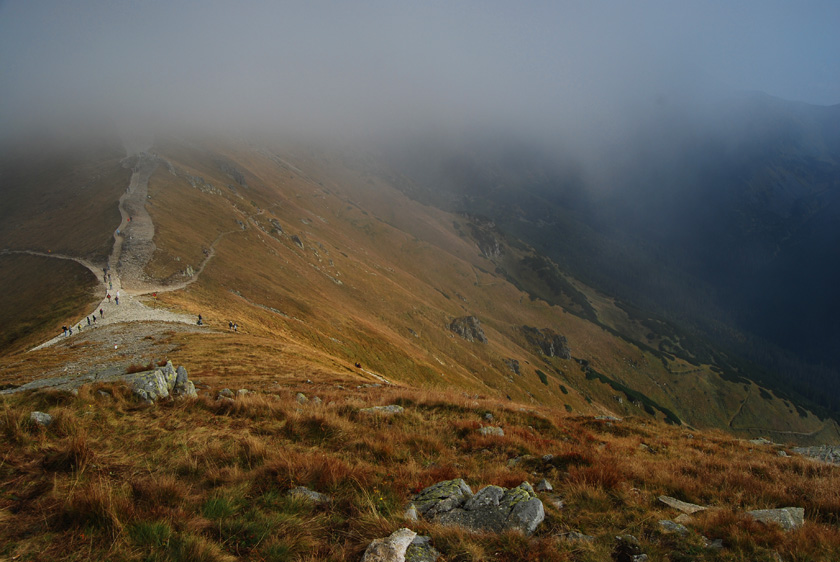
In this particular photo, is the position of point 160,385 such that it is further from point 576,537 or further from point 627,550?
point 627,550

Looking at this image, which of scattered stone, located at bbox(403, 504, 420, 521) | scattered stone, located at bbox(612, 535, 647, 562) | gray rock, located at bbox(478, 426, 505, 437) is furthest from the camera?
gray rock, located at bbox(478, 426, 505, 437)

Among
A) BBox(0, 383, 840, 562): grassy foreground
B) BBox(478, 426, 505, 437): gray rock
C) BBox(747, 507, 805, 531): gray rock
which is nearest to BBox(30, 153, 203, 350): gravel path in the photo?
BBox(0, 383, 840, 562): grassy foreground

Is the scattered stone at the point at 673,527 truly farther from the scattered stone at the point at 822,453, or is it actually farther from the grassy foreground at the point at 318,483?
the scattered stone at the point at 822,453

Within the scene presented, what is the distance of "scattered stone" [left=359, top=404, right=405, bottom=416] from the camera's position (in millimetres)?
11056

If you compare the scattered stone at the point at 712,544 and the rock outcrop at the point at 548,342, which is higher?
the scattered stone at the point at 712,544

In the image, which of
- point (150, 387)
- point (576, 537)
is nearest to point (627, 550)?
point (576, 537)

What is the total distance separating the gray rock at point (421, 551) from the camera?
14.2ft

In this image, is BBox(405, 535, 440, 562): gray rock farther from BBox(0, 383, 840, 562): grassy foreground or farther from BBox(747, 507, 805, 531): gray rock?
BBox(747, 507, 805, 531): gray rock

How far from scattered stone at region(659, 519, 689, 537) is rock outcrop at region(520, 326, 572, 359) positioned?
118 meters

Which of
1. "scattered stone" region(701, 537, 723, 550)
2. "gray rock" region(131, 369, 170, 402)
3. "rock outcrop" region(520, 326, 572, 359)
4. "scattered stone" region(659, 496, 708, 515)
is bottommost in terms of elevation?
"rock outcrop" region(520, 326, 572, 359)

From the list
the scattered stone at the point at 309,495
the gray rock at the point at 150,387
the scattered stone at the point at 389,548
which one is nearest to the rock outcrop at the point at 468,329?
the gray rock at the point at 150,387

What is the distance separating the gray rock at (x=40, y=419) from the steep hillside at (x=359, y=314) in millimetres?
11193

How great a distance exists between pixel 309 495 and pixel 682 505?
6.37m

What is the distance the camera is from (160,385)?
11133mm
